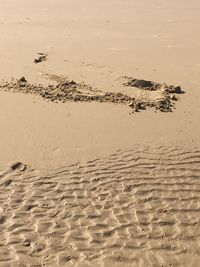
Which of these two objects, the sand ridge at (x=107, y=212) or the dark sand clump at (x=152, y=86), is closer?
the sand ridge at (x=107, y=212)

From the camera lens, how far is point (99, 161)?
20.9ft

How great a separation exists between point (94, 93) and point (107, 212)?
3410mm

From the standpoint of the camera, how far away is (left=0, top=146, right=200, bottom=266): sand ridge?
4.75 metres

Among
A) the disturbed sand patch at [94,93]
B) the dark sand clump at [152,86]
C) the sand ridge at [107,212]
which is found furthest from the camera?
the dark sand clump at [152,86]

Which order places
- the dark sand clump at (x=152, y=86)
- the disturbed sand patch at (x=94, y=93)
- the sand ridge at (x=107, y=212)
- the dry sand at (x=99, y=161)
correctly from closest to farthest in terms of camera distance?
the sand ridge at (x=107, y=212) → the dry sand at (x=99, y=161) → the disturbed sand patch at (x=94, y=93) → the dark sand clump at (x=152, y=86)

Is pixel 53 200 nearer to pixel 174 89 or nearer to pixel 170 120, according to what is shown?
pixel 170 120

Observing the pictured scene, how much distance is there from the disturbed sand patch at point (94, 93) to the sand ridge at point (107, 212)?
150 cm

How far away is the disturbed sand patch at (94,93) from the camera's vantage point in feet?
26.0

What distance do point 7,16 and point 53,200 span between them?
10.1 metres

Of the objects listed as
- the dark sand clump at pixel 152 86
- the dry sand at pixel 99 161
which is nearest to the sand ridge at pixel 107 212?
the dry sand at pixel 99 161

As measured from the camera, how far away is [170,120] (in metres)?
7.48

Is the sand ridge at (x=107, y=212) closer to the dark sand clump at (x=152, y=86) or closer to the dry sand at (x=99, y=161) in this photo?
the dry sand at (x=99, y=161)

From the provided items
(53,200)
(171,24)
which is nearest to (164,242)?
(53,200)

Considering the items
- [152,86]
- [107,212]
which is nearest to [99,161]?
[107,212]
